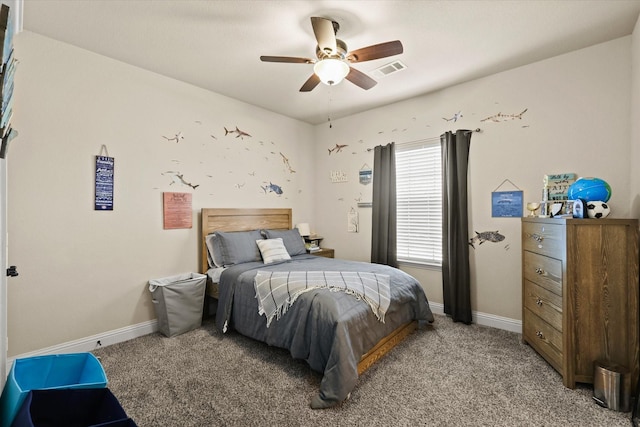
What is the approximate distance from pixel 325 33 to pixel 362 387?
2.45 meters

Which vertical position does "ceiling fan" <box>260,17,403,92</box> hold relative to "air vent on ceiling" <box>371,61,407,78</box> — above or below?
below

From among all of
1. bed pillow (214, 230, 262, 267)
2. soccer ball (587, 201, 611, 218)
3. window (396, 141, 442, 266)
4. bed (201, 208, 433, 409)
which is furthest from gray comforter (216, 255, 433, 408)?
soccer ball (587, 201, 611, 218)

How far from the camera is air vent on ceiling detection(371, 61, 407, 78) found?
2.91 metres

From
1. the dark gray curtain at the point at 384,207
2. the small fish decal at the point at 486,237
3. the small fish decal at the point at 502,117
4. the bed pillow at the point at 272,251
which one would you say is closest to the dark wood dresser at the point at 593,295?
the small fish decal at the point at 486,237

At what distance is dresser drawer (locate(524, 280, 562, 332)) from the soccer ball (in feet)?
2.05

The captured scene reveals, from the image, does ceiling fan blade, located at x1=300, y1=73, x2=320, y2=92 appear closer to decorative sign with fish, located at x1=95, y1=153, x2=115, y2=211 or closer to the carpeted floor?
decorative sign with fish, located at x1=95, y1=153, x2=115, y2=211

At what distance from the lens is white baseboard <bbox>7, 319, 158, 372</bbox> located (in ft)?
8.11

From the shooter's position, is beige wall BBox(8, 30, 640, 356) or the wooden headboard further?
the wooden headboard

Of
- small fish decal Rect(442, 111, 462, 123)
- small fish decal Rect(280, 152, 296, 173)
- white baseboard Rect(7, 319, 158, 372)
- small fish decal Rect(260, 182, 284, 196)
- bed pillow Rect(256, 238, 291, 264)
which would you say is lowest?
white baseboard Rect(7, 319, 158, 372)

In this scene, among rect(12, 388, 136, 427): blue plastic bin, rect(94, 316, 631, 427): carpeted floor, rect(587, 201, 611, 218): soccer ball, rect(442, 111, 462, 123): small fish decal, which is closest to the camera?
rect(12, 388, 136, 427): blue plastic bin

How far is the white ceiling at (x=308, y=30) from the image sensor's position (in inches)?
83.2

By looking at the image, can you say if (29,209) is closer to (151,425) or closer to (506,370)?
(151,425)

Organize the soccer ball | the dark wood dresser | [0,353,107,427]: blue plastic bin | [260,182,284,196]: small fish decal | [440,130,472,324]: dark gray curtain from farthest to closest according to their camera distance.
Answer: [260,182,284,196]: small fish decal < [440,130,472,324]: dark gray curtain < the soccer ball < the dark wood dresser < [0,353,107,427]: blue plastic bin

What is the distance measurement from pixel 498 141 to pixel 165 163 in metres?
3.50
